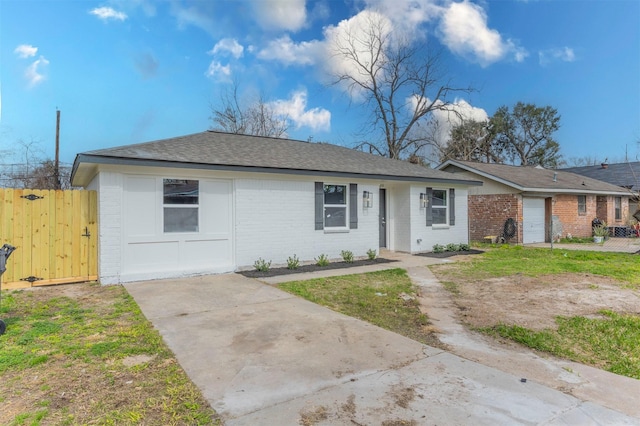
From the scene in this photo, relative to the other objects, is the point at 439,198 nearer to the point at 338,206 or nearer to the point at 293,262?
the point at 338,206

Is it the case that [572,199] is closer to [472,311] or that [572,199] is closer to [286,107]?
[472,311]

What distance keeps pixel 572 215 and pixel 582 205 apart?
1.36m

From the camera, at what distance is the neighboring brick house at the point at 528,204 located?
16.0 meters

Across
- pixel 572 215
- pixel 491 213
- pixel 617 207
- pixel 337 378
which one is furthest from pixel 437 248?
pixel 617 207

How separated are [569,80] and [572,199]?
620 centimetres

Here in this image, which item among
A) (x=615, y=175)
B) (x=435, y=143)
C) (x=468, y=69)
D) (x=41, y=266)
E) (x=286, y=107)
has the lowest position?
(x=41, y=266)

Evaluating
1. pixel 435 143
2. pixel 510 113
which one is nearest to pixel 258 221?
pixel 435 143

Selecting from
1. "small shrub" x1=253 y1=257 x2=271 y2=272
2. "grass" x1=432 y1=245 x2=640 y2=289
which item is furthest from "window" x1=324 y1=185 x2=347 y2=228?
"grass" x1=432 y1=245 x2=640 y2=289

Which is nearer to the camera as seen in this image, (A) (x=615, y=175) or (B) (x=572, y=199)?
(B) (x=572, y=199)

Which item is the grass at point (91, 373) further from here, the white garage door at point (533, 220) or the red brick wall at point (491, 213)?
the white garage door at point (533, 220)

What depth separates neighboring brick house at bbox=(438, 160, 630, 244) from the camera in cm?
1602

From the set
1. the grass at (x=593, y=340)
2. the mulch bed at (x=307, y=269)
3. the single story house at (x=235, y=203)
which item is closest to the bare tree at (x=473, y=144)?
the single story house at (x=235, y=203)

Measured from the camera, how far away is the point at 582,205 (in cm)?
1894

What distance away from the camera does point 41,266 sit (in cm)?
731
